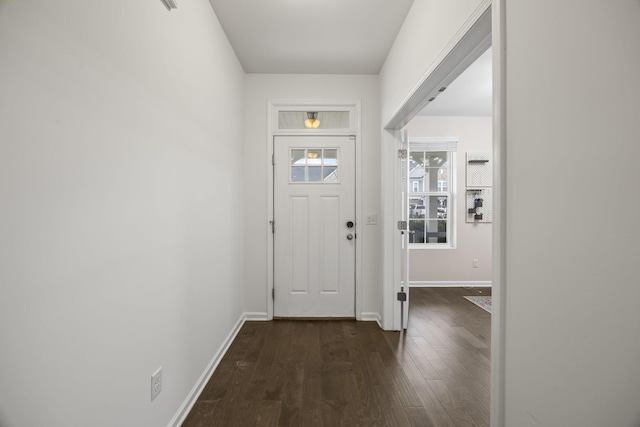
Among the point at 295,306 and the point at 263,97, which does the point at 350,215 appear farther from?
the point at 263,97

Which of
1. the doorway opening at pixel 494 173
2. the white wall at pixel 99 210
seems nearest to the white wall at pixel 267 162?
the doorway opening at pixel 494 173

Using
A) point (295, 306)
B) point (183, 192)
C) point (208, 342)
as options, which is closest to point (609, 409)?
point (183, 192)

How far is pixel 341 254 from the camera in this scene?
10.6ft

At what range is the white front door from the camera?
3.22m

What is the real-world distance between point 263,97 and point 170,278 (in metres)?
2.36

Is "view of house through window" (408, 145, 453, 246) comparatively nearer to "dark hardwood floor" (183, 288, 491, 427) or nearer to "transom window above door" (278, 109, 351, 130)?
"dark hardwood floor" (183, 288, 491, 427)

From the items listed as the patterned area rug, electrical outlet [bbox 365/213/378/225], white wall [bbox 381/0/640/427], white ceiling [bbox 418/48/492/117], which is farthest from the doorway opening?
the patterned area rug

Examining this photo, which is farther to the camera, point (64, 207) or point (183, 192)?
point (183, 192)

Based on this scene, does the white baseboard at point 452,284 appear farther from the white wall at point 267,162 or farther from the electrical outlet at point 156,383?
the electrical outlet at point 156,383

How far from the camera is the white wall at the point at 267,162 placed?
126 inches

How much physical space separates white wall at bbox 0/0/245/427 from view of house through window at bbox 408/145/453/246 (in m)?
3.70

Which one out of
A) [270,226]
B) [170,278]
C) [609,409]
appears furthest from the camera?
[270,226]

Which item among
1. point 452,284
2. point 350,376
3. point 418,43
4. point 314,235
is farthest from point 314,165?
point 452,284

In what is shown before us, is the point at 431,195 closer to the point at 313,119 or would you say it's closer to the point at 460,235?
the point at 460,235
